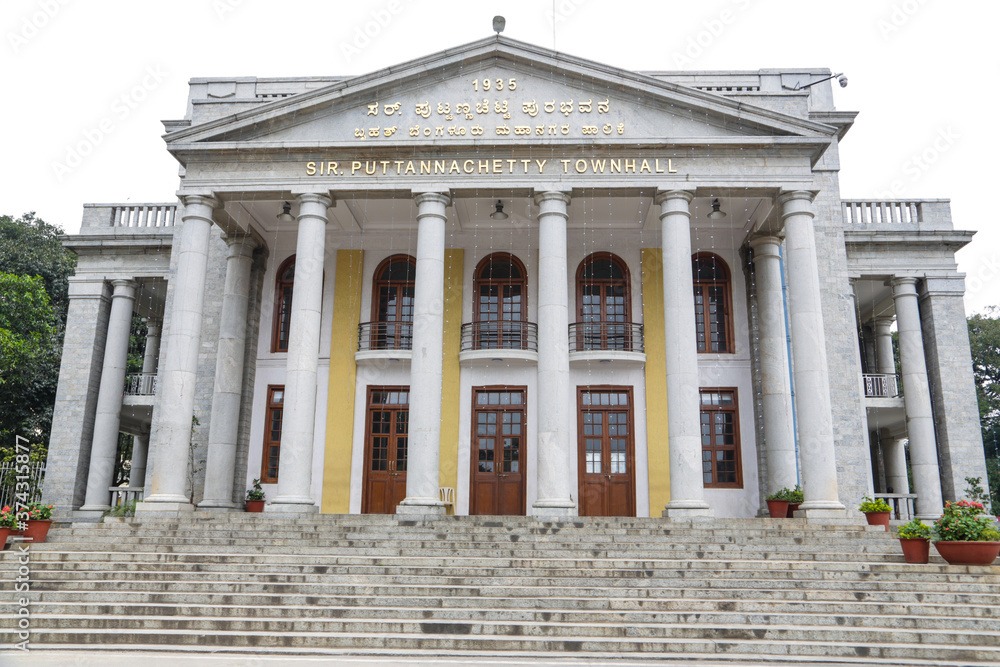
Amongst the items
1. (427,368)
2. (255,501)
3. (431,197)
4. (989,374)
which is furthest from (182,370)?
(989,374)

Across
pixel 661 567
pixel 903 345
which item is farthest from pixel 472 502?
pixel 903 345

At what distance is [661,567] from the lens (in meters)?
11.0

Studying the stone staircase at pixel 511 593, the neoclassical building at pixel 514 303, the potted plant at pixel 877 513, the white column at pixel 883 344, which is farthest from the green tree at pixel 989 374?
the stone staircase at pixel 511 593

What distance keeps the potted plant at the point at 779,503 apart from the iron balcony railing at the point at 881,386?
23.5ft

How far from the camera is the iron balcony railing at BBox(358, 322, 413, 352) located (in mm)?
19406

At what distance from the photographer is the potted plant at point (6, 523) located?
12664 millimetres

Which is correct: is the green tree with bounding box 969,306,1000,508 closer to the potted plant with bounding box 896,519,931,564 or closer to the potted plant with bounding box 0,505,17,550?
the potted plant with bounding box 896,519,931,564

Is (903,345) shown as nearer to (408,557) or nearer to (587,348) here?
(587,348)

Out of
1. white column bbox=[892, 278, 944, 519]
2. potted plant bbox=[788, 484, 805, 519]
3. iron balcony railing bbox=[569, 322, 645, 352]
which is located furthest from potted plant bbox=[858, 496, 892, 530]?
iron balcony railing bbox=[569, 322, 645, 352]

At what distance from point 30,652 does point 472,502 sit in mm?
10743

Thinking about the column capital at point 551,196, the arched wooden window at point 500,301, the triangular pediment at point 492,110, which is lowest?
the arched wooden window at point 500,301

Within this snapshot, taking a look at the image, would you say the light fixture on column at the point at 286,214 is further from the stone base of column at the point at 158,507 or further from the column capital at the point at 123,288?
the stone base of column at the point at 158,507

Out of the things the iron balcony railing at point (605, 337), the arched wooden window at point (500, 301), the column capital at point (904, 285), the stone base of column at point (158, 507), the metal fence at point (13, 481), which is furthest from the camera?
the column capital at point (904, 285)

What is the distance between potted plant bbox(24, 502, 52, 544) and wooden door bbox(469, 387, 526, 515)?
881 cm
